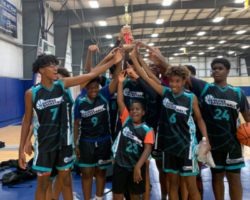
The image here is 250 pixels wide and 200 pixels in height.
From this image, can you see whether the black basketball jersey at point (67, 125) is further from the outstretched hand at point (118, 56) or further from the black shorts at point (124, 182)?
the outstretched hand at point (118, 56)

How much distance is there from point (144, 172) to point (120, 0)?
11.8 m

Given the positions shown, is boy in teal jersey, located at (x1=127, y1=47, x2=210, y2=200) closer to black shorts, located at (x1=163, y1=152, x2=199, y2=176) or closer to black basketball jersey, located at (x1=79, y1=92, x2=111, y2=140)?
black shorts, located at (x1=163, y1=152, x2=199, y2=176)

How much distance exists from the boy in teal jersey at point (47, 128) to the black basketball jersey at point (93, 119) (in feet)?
1.05

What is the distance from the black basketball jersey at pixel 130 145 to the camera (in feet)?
7.27

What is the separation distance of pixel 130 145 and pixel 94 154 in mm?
500

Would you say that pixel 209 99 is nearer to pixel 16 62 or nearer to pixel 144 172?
pixel 144 172

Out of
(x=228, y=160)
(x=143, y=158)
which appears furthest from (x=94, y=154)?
(x=228, y=160)

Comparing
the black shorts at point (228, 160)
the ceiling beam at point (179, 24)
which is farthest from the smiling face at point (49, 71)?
the ceiling beam at point (179, 24)

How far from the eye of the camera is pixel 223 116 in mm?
2266

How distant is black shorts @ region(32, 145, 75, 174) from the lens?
80.8 inches

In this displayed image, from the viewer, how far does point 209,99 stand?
91.0 inches

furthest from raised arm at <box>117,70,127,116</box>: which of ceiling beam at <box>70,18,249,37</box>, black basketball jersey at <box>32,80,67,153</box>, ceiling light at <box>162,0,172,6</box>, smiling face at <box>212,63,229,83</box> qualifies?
ceiling beam at <box>70,18,249,37</box>

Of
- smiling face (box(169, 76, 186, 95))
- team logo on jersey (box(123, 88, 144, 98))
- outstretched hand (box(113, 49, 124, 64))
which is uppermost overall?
outstretched hand (box(113, 49, 124, 64))

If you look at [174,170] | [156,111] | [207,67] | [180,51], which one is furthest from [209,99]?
[207,67]
